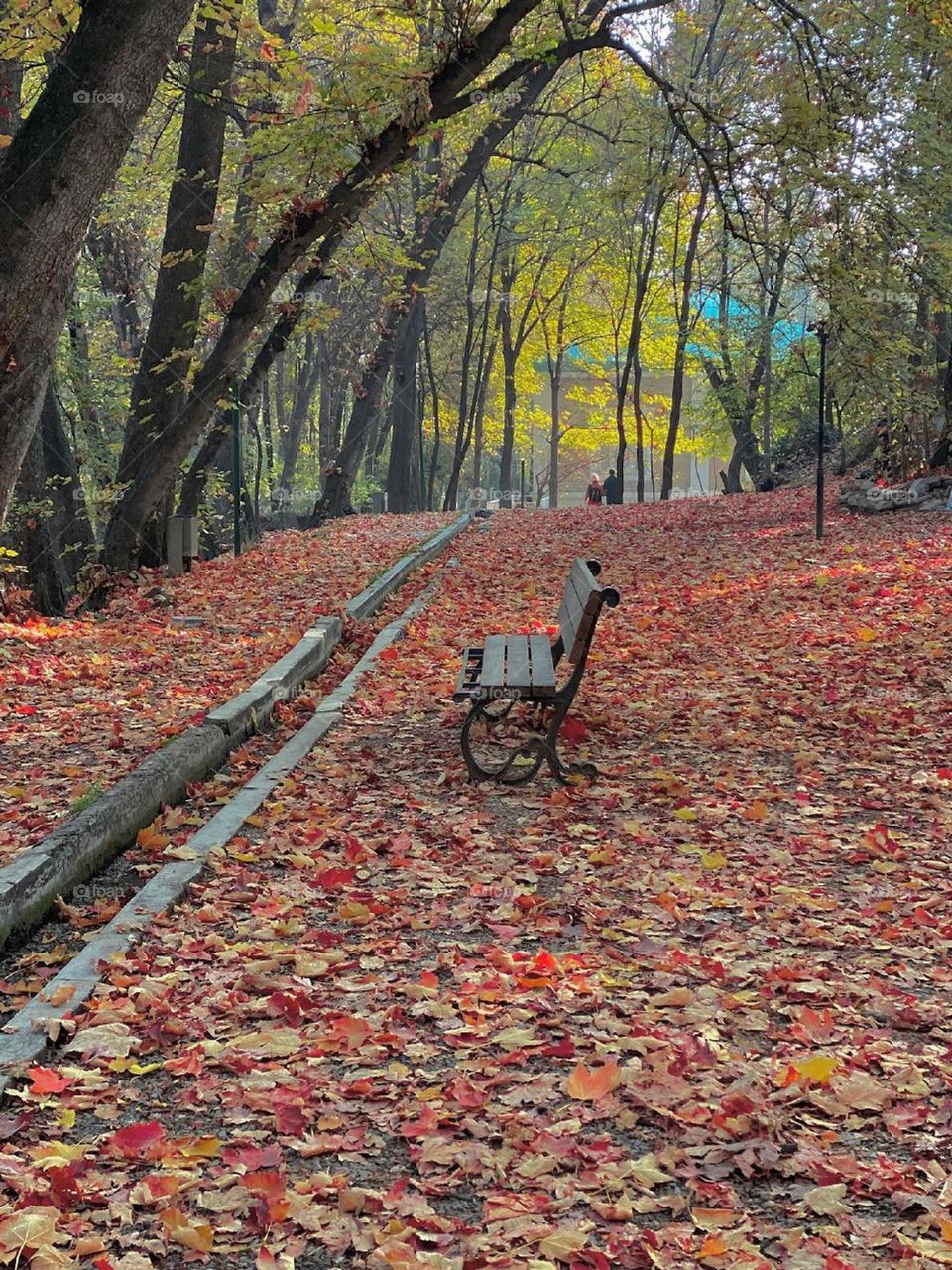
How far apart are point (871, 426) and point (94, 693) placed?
20.1m

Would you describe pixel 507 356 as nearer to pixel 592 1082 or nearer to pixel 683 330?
pixel 683 330

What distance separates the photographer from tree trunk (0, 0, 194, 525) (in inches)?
232

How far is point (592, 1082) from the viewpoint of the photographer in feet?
11.6

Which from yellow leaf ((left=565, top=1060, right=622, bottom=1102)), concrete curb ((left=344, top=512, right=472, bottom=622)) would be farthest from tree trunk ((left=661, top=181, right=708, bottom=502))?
yellow leaf ((left=565, top=1060, right=622, bottom=1102))

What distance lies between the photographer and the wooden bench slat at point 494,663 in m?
6.39

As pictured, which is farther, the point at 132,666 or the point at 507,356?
the point at 507,356

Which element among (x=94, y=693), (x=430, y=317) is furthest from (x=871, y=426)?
(x=94, y=693)

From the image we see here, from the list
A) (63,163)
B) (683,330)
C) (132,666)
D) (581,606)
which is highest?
(683,330)

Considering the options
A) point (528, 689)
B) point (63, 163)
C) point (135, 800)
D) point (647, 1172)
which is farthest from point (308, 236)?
point (647, 1172)

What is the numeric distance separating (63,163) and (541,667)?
3381 millimetres

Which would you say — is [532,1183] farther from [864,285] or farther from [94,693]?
[864,285]

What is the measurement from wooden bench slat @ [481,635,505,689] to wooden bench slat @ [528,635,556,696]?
16 centimetres

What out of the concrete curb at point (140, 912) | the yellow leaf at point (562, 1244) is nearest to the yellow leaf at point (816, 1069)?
the yellow leaf at point (562, 1244)

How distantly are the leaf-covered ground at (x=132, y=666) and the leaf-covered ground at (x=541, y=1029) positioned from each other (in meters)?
1.13
